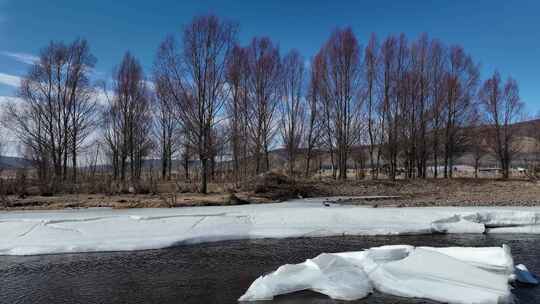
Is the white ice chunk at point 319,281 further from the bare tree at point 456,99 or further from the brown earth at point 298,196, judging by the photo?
the bare tree at point 456,99

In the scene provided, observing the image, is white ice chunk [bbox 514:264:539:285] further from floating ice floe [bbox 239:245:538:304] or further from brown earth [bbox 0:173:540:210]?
brown earth [bbox 0:173:540:210]

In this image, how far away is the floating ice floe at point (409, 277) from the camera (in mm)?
6469

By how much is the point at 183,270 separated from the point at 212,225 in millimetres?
4285

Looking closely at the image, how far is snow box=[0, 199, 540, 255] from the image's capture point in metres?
11.0

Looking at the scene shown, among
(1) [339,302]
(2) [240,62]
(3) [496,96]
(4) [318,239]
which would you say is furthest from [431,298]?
(3) [496,96]

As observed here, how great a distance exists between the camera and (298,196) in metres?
21.7

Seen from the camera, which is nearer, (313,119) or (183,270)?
(183,270)

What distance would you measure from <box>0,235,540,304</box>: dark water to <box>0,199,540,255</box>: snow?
2.08 feet

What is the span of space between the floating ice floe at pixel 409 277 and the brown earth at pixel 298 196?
9.91 metres

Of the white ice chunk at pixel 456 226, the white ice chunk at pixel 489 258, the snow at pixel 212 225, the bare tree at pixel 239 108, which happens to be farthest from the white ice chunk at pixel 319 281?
the bare tree at pixel 239 108

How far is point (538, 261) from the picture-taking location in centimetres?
888

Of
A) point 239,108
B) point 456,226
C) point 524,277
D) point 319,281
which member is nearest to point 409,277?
point 319,281

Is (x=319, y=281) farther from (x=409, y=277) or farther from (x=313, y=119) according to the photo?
(x=313, y=119)

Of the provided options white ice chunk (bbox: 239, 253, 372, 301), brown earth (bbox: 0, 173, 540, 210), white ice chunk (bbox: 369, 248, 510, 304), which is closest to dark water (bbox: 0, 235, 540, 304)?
white ice chunk (bbox: 239, 253, 372, 301)
